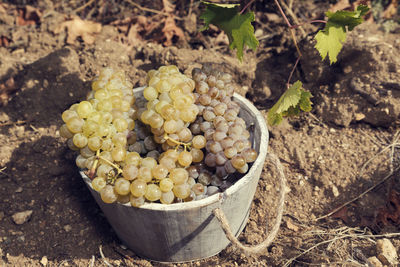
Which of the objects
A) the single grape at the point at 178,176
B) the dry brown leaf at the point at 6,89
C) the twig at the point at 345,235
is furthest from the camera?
the dry brown leaf at the point at 6,89

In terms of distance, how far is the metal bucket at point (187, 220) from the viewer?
162cm

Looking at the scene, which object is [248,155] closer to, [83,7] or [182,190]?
[182,190]

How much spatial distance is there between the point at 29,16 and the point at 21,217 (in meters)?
2.29

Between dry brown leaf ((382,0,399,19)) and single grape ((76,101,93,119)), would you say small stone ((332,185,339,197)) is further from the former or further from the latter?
dry brown leaf ((382,0,399,19))

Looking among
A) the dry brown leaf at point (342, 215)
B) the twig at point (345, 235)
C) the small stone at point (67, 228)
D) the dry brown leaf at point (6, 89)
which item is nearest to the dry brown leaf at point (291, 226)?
the twig at point (345, 235)

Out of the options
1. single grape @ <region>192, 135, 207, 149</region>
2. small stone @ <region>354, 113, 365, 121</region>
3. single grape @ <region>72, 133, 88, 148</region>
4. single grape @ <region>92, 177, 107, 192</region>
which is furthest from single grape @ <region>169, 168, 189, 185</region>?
small stone @ <region>354, 113, 365, 121</region>

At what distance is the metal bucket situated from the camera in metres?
1.62

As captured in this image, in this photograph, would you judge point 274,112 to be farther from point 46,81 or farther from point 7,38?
point 7,38

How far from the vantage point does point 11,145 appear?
2633 mm

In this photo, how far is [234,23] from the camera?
6.24 ft

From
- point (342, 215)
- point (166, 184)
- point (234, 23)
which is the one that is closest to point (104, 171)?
point (166, 184)

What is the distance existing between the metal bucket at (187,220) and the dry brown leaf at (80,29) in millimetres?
1477

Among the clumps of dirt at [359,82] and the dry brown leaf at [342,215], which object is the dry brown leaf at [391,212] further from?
the clumps of dirt at [359,82]

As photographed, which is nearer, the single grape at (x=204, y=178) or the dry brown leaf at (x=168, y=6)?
the single grape at (x=204, y=178)
